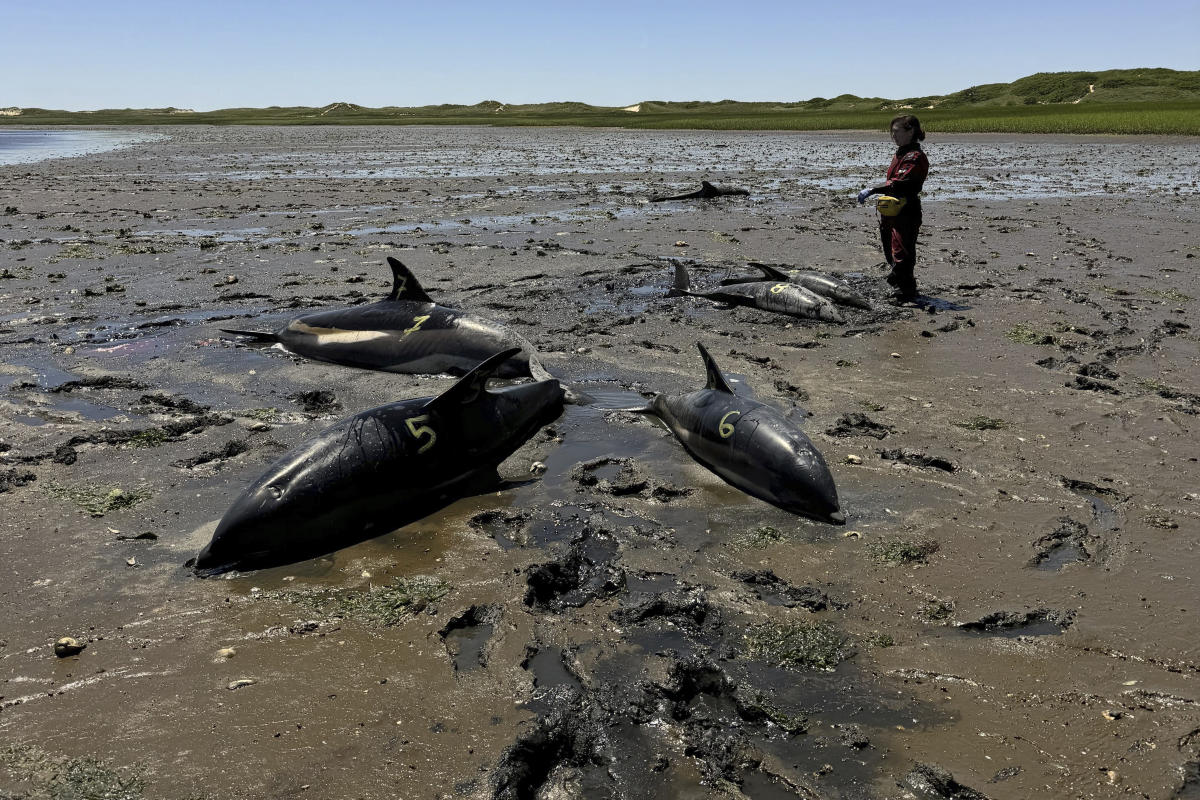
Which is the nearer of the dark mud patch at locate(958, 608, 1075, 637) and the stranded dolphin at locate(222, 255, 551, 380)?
the dark mud patch at locate(958, 608, 1075, 637)

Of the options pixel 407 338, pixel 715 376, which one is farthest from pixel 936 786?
pixel 407 338

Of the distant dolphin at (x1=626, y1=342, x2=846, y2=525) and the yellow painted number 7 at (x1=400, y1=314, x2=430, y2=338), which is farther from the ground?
the yellow painted number 7 at (x1=400, y1=314, x2=430, y2=338)

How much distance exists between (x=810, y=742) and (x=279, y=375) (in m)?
7.38

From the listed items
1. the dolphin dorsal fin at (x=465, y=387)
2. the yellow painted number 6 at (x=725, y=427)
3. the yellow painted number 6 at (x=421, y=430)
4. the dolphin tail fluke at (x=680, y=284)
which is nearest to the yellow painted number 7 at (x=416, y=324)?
the dolphin dorsal fin at (x=465, y=387)

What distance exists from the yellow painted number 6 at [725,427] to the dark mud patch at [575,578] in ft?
4.50

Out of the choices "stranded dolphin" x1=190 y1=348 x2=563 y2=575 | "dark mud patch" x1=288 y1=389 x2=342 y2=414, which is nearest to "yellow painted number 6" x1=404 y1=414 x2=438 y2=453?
"stranded dolphin" x1=190 y1=348 x2=563 y2=575

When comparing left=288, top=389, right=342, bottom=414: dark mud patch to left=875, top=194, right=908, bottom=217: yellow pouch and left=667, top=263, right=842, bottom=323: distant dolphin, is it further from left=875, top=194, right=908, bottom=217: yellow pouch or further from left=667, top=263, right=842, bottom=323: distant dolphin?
left=875, top=194, right=908, bottom=217: yellow pouch

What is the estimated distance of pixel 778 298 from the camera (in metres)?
11.6

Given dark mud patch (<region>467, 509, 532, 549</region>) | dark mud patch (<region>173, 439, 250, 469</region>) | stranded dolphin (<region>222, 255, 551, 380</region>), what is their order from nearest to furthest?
dark mud patch (<region>467, 509, 532, 549</region>)
dark mud patch (<region>173, 439, 250, 469</region>)
stranded dolphin (<region>222, 255, 551, 380</region>)

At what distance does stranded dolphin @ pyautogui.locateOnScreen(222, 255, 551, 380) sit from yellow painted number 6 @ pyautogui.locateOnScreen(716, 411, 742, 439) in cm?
272

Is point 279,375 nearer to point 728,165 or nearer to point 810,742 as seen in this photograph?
point 810,742

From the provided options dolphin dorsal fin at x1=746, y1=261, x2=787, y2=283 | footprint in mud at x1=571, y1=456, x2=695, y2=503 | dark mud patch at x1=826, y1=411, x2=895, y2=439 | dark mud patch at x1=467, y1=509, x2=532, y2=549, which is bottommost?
dark mud patch at x1=467, y1=509, x2=532, y2=549

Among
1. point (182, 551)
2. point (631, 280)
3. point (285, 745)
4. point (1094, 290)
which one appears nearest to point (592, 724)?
point (285, 745)

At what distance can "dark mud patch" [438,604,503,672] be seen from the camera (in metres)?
4.46
